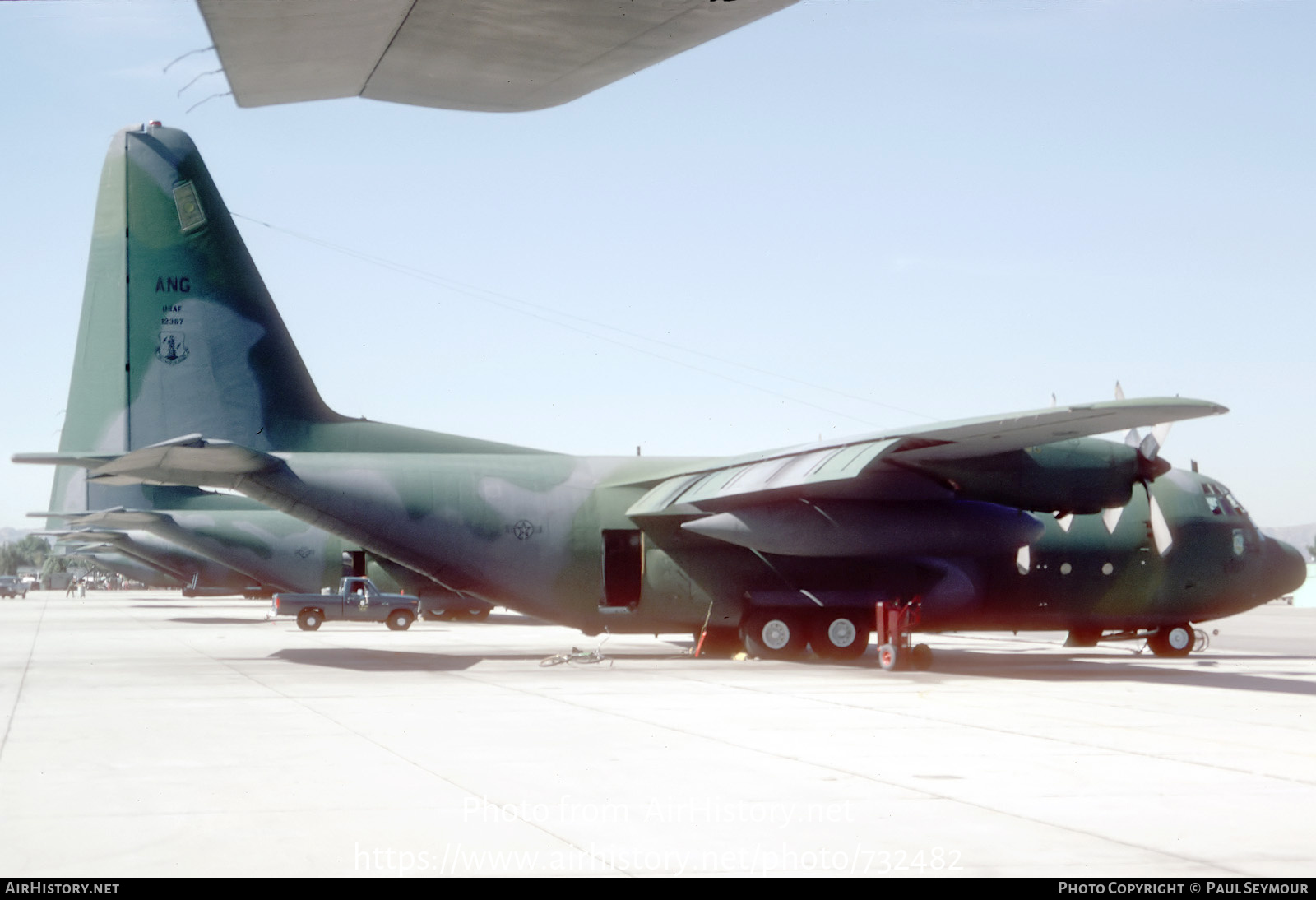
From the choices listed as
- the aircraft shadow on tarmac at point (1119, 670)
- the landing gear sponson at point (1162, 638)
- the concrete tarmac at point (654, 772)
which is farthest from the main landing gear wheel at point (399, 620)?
the landing gear sponson at point (1162, 638)

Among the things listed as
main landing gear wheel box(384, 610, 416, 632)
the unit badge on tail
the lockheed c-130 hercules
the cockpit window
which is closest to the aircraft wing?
the lockheed c-130 hercules

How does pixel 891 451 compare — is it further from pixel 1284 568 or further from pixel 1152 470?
pixel 1284 568

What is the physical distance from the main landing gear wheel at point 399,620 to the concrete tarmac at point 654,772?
15221 mm

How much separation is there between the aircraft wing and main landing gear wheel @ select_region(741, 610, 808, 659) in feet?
8.83

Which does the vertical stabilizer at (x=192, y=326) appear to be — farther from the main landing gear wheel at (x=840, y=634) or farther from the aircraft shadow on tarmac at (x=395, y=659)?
the main landing gear wheel at (x=840, y=634)

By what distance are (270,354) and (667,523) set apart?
8.35 metres

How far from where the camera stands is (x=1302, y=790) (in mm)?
9484

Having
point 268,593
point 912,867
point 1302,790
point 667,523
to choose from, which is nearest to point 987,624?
point 667,523

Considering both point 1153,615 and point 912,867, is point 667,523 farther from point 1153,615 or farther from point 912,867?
point 912,867

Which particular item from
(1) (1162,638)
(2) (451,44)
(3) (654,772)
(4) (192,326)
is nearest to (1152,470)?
(1) (1162,638)

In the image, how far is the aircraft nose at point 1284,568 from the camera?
24422mm

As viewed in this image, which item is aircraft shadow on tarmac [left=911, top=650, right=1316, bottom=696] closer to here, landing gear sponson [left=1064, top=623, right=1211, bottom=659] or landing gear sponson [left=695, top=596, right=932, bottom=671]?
landing gear sponson [left=1064, top=623, right=1211, bottom=659]

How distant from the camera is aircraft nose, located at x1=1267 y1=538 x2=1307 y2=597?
80.1 ft

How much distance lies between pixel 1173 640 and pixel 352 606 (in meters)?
22.4
